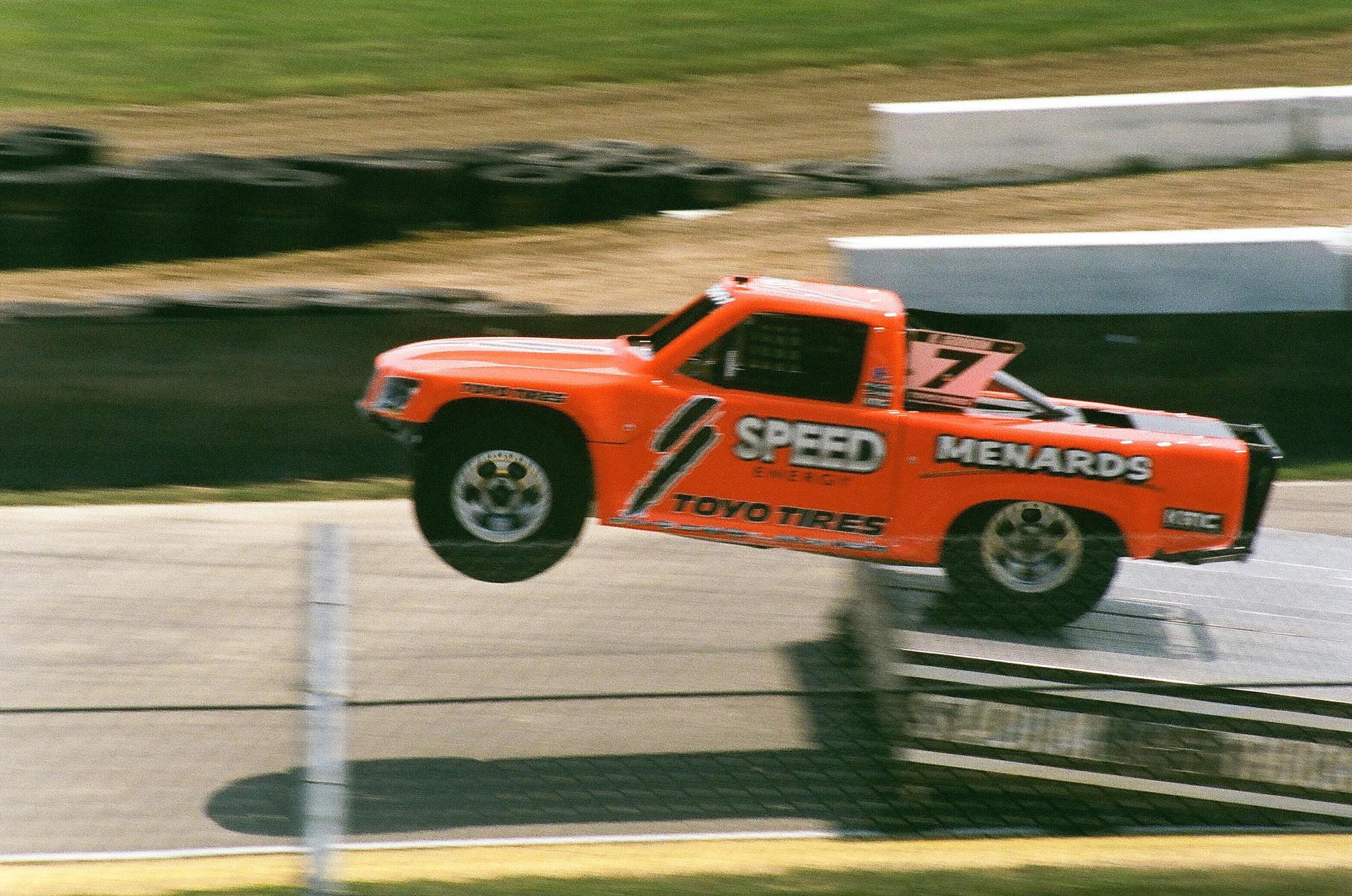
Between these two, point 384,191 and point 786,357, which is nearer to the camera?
point 786,357

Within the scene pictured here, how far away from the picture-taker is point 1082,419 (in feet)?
23.7

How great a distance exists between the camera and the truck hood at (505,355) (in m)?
6.82

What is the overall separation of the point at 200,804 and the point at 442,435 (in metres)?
2.03

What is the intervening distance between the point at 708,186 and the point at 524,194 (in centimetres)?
184

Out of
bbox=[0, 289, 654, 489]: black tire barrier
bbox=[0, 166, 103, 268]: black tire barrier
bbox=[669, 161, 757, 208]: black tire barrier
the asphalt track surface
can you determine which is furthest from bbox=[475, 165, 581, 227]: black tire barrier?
the asphalt track surface

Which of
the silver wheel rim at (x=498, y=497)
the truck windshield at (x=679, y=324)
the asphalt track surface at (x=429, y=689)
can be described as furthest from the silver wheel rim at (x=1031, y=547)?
the silver wheel rim at (x=498, y=497)

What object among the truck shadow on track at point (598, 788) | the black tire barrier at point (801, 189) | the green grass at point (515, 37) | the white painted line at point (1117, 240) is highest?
the green grass at point (515, 37)

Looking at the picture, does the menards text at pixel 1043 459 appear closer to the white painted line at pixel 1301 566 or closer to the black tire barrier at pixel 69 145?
the white painted line at pixel 1301 566

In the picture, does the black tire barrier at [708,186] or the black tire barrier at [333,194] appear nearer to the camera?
the black tire barrier at [333,194]

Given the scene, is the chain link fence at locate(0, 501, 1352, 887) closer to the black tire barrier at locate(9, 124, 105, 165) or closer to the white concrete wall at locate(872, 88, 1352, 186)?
the black tire barrier at locate(9, 124, 105, 165)

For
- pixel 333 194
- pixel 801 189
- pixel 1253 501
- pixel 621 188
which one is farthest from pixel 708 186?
pixel 1253 501

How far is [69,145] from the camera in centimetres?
1374

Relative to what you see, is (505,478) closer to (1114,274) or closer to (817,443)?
(817,443)

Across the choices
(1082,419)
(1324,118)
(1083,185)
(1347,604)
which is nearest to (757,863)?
(1347,604)
